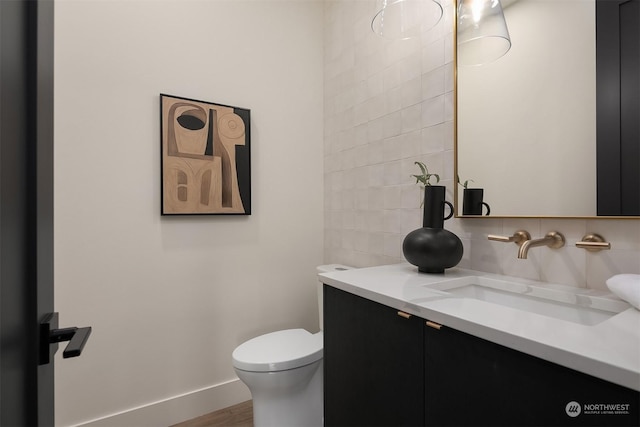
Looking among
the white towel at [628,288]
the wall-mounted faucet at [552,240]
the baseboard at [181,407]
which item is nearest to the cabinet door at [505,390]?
the white towel at [628,288]

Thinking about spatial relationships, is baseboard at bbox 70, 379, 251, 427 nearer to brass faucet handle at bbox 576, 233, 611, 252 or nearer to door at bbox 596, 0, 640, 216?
brass faucet handle at bbox 576, 233, 611, 252

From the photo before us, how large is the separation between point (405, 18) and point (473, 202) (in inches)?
34.3

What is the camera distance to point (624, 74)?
0.95 meters

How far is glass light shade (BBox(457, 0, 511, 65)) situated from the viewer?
1233 millimetres

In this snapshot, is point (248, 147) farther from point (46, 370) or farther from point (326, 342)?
point (46, 370)

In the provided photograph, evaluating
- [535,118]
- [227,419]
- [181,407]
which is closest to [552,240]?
[535,118]

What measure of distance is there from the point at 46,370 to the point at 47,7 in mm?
673

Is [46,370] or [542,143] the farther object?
[542,143]

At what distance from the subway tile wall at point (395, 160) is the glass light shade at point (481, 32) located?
0.06 m

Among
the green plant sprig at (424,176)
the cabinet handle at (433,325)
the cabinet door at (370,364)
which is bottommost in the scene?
the cabinet door at (370,364)

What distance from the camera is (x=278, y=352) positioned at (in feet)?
4.95

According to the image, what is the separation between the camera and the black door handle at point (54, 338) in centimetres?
57

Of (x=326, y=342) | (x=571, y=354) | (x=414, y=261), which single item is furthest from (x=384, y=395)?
(x=571, y=354)

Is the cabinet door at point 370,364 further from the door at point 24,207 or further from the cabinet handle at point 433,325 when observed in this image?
the door at point 24,207
